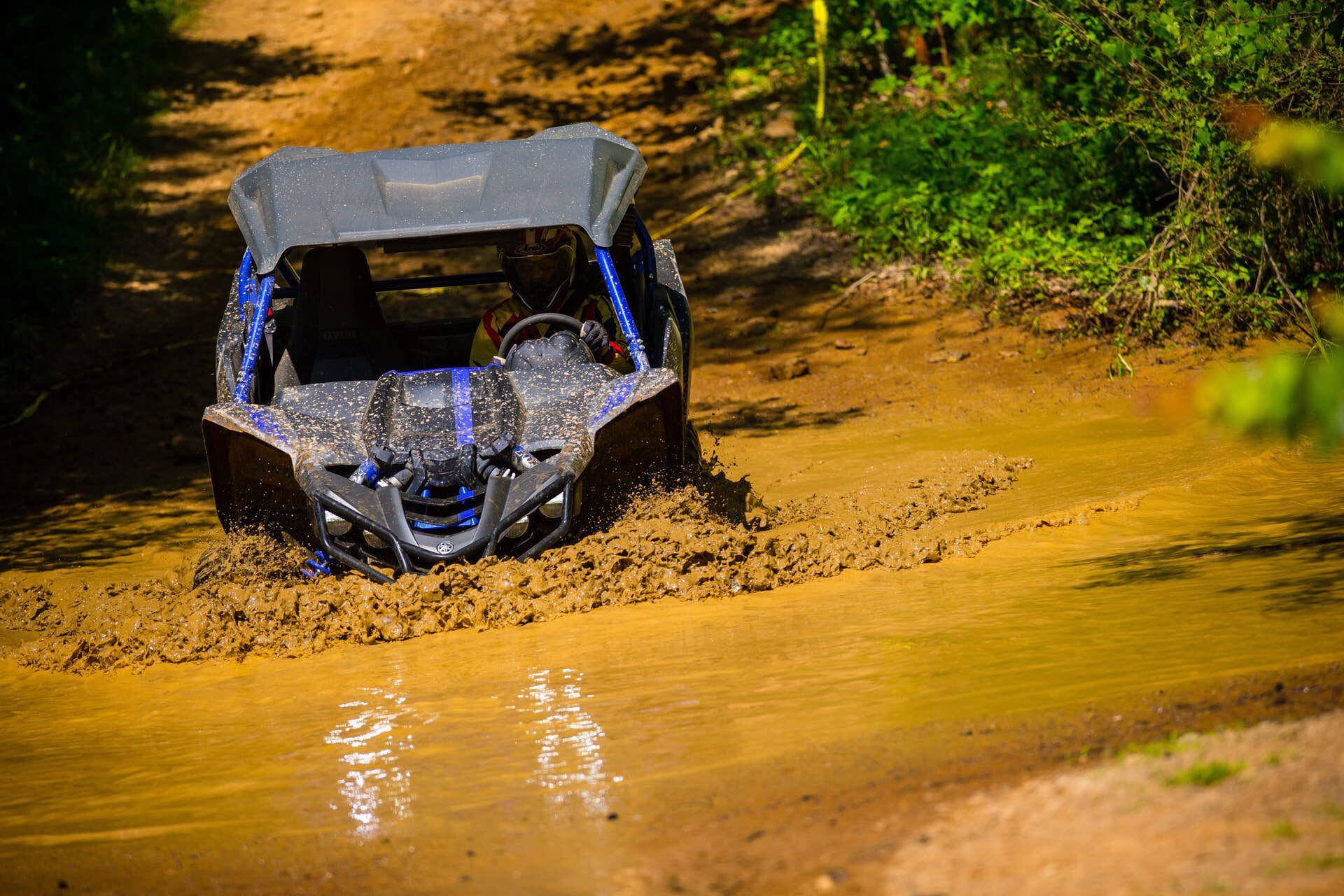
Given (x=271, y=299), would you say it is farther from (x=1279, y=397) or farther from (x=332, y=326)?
(x=1279, y=397)

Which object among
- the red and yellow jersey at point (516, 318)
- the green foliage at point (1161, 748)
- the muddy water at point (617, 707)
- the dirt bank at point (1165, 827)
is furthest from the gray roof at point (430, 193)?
the dirt bank at point (1165, 827)

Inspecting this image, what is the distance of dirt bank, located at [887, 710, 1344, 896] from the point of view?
2.39 metres

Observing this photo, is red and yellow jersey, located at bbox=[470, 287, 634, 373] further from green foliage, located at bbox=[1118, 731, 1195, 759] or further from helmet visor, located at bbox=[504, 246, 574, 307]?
green foliage, located at bbox=[1118, 731, 1195, 759]

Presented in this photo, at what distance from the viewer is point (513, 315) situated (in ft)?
21.2

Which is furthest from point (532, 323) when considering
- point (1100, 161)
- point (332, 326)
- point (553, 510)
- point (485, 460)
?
point (1100, 161)

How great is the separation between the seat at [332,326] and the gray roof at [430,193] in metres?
0.39

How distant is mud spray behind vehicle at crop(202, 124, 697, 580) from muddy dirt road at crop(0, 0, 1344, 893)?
24cm

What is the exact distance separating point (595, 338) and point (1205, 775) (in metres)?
3.81

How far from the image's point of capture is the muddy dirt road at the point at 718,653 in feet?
10.4

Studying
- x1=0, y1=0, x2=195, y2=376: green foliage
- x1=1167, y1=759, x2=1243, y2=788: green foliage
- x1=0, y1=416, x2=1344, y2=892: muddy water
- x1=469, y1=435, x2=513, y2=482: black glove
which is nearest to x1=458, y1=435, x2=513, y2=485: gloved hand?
x1=469, y1=435, x2=513, y2=482: black glove

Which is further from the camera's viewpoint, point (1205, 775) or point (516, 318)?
point (516, 318)

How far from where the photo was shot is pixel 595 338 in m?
6.09

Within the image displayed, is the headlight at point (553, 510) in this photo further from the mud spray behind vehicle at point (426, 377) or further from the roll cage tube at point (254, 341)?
the roll cage tube at point (254, 341)

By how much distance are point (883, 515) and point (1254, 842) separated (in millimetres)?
3611
